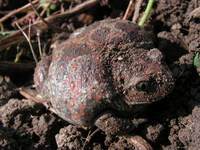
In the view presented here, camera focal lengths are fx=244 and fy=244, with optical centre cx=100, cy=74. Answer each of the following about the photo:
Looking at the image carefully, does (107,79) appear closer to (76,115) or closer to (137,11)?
(76,115)

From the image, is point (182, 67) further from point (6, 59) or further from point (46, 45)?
point (6, 59)

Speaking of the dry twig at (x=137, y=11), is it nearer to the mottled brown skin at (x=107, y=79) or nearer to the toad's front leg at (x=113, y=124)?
the mottled brown skin at (x=107, y=79)

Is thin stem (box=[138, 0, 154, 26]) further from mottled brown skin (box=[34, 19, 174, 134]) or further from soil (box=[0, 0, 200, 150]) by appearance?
mottled brown skin (box=[34, 19, 174, 134])

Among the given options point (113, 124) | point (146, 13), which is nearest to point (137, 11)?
point (146, 13)

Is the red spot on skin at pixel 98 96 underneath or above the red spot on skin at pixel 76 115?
above

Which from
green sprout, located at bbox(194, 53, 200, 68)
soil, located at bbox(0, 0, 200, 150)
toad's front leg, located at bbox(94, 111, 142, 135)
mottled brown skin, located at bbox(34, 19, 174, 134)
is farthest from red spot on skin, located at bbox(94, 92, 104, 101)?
green sprout, located at bbox(194, 53, 200, 68)

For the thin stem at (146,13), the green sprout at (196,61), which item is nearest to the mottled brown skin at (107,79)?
the green sprout at (196,61)
